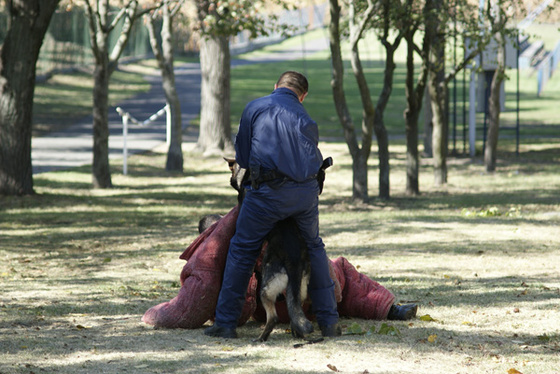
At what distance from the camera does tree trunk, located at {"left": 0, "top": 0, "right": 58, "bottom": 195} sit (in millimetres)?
13492

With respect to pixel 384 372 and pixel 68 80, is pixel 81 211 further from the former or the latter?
pixel 68 80

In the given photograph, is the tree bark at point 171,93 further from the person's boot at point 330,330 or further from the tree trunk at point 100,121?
the person's boot at point 330,330

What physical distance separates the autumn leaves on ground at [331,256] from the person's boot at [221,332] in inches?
2.5

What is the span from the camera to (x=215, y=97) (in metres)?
22.2

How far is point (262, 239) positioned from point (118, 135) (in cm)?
2146

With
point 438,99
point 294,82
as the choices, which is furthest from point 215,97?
point 294,82

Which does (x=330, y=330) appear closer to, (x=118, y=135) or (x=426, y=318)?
(x=426, y=318)

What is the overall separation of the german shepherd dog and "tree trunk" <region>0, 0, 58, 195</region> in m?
8.94

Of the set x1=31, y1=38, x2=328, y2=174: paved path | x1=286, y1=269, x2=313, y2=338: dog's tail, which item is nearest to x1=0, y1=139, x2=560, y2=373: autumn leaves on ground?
x1=286, y1=269, x2=313, y2=338: dog's tail

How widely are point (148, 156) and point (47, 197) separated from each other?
765 cm

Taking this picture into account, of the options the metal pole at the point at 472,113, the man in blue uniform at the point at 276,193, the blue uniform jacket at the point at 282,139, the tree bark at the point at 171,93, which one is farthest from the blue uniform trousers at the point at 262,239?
the metal pole at the point at 472,113

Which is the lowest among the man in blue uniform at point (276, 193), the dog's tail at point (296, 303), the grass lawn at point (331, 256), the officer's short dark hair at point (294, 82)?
the grass lawn at point (331, 256)

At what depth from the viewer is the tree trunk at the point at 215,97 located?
72.0 ft

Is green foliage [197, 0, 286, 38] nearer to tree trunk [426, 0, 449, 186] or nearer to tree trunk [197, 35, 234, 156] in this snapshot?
tree trunk [426, 0, 449, 186]
